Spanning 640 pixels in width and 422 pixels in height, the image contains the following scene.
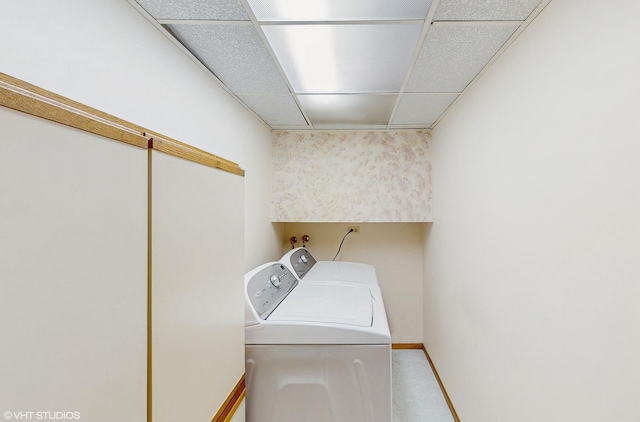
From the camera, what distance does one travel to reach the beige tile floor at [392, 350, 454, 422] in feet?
7.28

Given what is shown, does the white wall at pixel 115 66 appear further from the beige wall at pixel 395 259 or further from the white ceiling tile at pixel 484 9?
the beige wall at pixel 395 259

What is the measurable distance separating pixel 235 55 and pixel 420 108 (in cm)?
138

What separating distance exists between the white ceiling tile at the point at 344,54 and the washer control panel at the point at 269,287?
1.18m

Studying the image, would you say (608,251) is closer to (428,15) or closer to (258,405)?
(428,15)

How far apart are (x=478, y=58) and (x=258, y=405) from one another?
1.95 meters

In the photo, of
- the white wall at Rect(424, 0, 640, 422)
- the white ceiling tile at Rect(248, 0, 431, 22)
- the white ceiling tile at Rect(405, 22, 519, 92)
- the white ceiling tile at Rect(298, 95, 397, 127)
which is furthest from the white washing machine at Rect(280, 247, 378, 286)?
the white ceiling tile at Rect(248, 0, 431, 22)

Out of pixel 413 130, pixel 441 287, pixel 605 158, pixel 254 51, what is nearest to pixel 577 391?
pixel 605 158

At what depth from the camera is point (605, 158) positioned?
0.86m

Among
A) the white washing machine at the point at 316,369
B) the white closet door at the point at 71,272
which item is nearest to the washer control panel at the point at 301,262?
the white washing machine at the point at 316,369

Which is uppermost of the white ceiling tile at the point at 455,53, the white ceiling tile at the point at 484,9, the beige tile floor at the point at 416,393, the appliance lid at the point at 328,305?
the white ceiling tile at the point at 455,53

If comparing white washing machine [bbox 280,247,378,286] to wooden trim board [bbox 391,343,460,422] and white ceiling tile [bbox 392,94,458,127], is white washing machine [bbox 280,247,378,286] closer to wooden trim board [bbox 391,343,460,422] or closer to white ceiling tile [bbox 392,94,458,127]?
wooden trim board [bbox 391,343,460,422]

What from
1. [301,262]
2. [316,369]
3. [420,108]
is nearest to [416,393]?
[301,262]

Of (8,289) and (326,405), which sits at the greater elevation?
(8,289)

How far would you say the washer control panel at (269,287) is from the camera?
1627 millimetres
